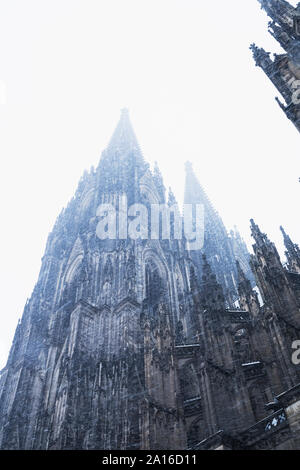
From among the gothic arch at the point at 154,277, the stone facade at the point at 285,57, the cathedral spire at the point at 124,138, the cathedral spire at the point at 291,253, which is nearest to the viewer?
the stone facade at the point at 285,57

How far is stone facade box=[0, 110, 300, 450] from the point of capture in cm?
1311

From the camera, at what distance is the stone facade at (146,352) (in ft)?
43.0

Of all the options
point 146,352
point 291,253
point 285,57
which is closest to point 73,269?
point 146,352

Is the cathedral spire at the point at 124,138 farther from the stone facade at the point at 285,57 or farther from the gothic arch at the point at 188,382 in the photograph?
the gothic arch at the point at 188,382

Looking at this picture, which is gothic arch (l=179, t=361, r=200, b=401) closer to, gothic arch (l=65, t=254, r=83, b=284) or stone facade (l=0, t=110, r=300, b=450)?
stone facade (l=0, t=110, r=300, b=450)

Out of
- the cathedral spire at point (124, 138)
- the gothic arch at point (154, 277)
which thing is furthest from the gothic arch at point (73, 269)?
the cathedral spire at point (124, 138)

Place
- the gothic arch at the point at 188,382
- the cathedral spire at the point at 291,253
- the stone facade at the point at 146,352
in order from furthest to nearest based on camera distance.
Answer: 1. the cathedral spire at the point at 291,253
2. the gothic arch at the point at 188,382
3. the stone facade at the point at 146,352

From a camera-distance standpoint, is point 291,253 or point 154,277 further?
point 154,277

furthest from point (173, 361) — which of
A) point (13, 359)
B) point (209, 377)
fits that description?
point (13, 359)

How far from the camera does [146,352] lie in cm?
1638

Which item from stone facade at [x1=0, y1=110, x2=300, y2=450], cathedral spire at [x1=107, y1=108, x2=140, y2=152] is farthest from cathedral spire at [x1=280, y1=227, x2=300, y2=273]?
cathedral spire at [x1=107, y1=108, x2=140, y2=152]

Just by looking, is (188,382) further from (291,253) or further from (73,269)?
(73,269)

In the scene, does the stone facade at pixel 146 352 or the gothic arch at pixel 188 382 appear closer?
the stone facade at pixel 146 352

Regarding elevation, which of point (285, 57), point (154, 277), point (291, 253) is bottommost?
point (285, 57)
